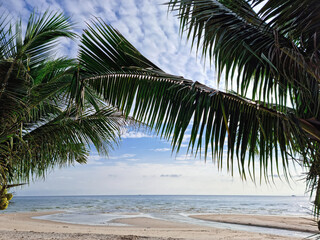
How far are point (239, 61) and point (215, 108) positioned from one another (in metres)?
0.42

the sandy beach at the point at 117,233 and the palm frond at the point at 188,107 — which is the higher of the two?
the palm frond at the point at 188,107

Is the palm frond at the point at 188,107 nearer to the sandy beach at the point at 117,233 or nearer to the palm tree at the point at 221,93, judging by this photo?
the palm tree at the point at 221,93

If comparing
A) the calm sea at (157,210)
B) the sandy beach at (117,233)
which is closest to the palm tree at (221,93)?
the calm sea at (157,210)

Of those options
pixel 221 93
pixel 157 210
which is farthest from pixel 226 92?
pixel 157 210

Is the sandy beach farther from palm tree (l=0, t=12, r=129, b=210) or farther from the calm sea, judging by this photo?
palm tree (l=0, t=12, r=129, b=210)

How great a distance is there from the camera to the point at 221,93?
2.29 m

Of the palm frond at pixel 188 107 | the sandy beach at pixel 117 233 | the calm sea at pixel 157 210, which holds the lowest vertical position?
the calm sea at pixel 157 210

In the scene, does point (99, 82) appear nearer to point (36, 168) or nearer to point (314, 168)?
point (314, 168)

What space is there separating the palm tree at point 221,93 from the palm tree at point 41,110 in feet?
1.10

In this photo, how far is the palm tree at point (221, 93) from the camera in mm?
2115

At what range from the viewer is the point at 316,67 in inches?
65.6

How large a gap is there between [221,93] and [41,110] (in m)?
4.22

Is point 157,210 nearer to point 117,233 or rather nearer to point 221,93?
point 117,233

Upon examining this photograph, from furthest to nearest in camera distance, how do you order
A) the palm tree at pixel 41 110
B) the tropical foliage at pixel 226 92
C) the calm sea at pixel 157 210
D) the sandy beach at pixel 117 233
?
the calm sea at pixel 157 210
the sandy beach at pixel 117 233
the palm tree at pixel 41 110
the tropical foliage at pixel 226 92
